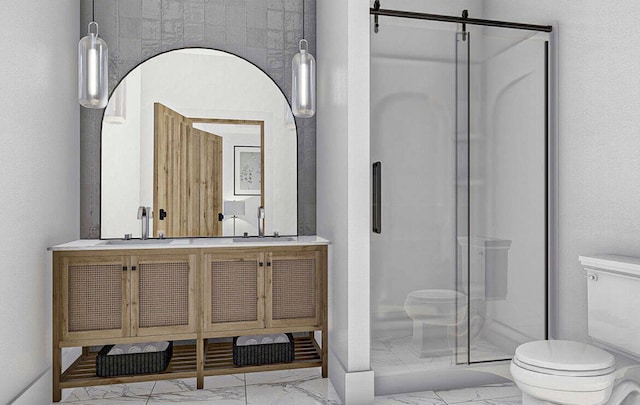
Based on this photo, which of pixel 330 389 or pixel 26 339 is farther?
pixel 330 389

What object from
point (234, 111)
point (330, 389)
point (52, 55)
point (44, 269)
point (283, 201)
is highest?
point (52, 55)

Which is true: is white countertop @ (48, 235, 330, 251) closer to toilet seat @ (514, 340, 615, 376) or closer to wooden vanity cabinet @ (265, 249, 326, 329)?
wooden vanity cabinet @ (265, 249, 326, 329)

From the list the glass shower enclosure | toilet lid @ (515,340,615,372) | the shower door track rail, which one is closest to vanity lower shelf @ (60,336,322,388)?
the glass shower enclosure

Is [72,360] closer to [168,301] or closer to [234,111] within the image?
[168,301]

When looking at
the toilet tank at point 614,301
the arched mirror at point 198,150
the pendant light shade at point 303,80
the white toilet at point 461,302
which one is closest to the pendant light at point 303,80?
the pendant light shade at point 303,80

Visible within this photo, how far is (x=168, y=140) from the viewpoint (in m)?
2.95

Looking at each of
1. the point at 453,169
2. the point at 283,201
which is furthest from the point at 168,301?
the point at 453,169

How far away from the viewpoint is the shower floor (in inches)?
96.7

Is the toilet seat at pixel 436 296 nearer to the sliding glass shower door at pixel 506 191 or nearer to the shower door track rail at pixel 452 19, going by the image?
the sliding glass shower door at pixel 506 191

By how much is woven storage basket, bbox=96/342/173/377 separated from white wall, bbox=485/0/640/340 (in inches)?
92.9

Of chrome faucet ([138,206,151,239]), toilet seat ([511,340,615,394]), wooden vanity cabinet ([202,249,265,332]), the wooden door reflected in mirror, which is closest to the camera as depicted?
toilet seat ([511,340,615,394])

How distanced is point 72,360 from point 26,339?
0.71 meters

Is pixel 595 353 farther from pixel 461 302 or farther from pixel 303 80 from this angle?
pixel 303 80

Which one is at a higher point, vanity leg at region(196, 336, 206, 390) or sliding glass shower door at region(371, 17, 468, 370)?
sliding glass shower door at region(371, 17, 468, 370)
